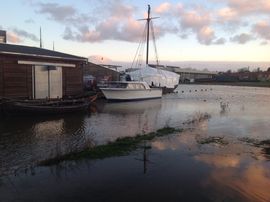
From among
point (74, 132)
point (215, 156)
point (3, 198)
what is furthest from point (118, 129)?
point (3, 198)

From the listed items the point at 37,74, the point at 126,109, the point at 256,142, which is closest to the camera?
the point at 256,142

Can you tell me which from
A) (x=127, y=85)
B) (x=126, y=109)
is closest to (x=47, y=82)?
(x=126, y=109)

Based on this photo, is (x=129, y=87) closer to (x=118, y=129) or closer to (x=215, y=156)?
(x=118, y=129)

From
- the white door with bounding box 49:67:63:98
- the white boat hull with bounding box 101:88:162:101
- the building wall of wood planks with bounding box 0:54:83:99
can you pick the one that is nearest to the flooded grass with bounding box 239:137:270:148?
the building wall of wood planks with bounding box 0:54:83:99

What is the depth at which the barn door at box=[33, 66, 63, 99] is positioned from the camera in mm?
29683

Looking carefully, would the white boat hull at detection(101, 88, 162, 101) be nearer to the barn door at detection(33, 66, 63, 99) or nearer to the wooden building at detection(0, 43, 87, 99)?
the wooden building at detection(0, 43, 87, 99)

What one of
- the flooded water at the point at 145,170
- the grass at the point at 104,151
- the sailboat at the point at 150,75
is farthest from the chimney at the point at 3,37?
the grass at the point at 104,151

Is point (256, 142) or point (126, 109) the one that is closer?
point (256, 142)

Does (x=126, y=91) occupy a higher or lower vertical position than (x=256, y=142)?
higher

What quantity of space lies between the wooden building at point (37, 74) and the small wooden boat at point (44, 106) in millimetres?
2651

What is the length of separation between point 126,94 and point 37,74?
1353 cm

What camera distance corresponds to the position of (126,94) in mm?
41188

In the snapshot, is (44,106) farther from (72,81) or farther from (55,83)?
(72,81)

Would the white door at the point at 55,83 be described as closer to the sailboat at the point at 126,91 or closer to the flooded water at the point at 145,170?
the sailboat at the point at 126,91
